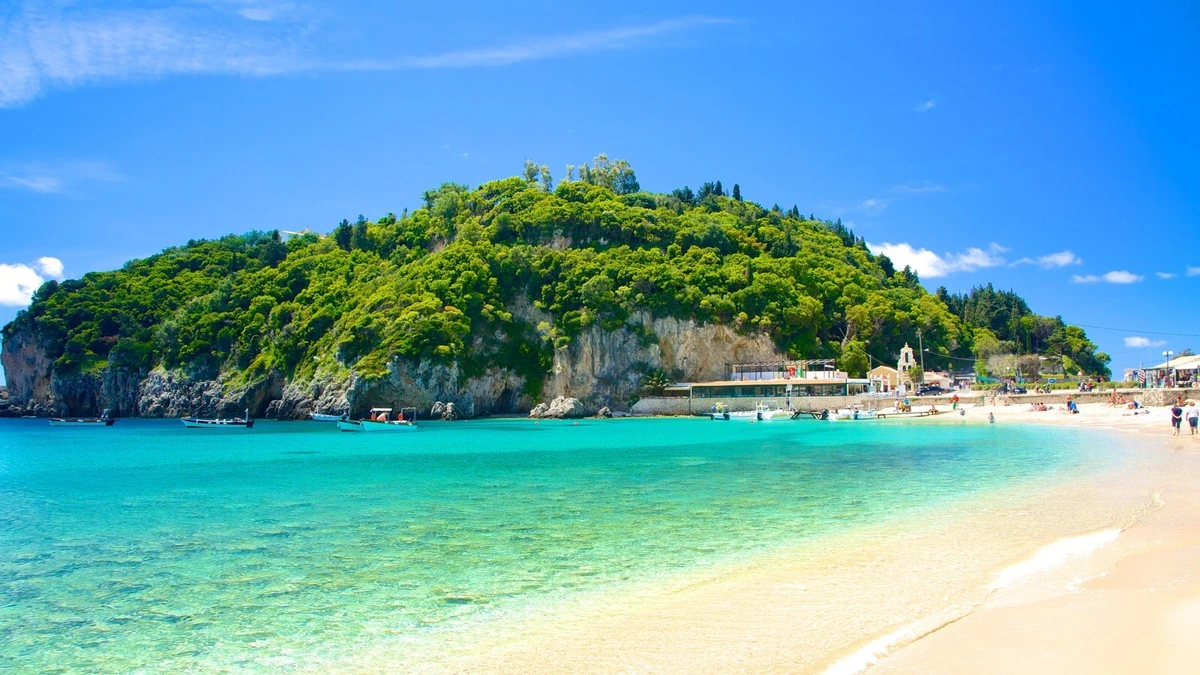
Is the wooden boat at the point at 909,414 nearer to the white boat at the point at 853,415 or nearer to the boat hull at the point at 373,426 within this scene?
the white boat at the point at 853,415

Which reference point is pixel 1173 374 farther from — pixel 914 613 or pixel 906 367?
pixel 914 613

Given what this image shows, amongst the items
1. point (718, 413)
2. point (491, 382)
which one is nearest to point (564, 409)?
point (491, 382)

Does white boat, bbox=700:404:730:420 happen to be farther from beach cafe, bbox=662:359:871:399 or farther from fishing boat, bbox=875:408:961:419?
fishing boat, bbox=875:408:961:419

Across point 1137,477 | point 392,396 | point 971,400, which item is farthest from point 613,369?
point 1137,477

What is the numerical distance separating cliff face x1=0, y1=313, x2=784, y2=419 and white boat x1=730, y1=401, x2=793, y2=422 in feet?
30.6

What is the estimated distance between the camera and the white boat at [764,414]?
69750mm

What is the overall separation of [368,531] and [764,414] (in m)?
59.1

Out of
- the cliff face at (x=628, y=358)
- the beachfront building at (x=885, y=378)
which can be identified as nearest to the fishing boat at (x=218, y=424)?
the cliff face at (x=628, y=358)

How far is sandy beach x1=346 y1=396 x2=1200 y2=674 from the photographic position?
664cm

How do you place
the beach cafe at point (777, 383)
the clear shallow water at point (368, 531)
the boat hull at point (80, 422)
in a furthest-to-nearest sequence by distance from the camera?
the beach cafe at point (777, 383) < the boat hull at point (80, 422) < the clear shallow water at point (368, 531)

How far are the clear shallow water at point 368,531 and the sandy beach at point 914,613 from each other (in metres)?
1.25

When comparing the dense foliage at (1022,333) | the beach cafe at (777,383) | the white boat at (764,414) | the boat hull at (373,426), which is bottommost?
the boat hull at (373,426)

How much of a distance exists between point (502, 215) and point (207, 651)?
90.7 metres

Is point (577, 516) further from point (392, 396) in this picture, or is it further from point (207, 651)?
point (392, 396)
